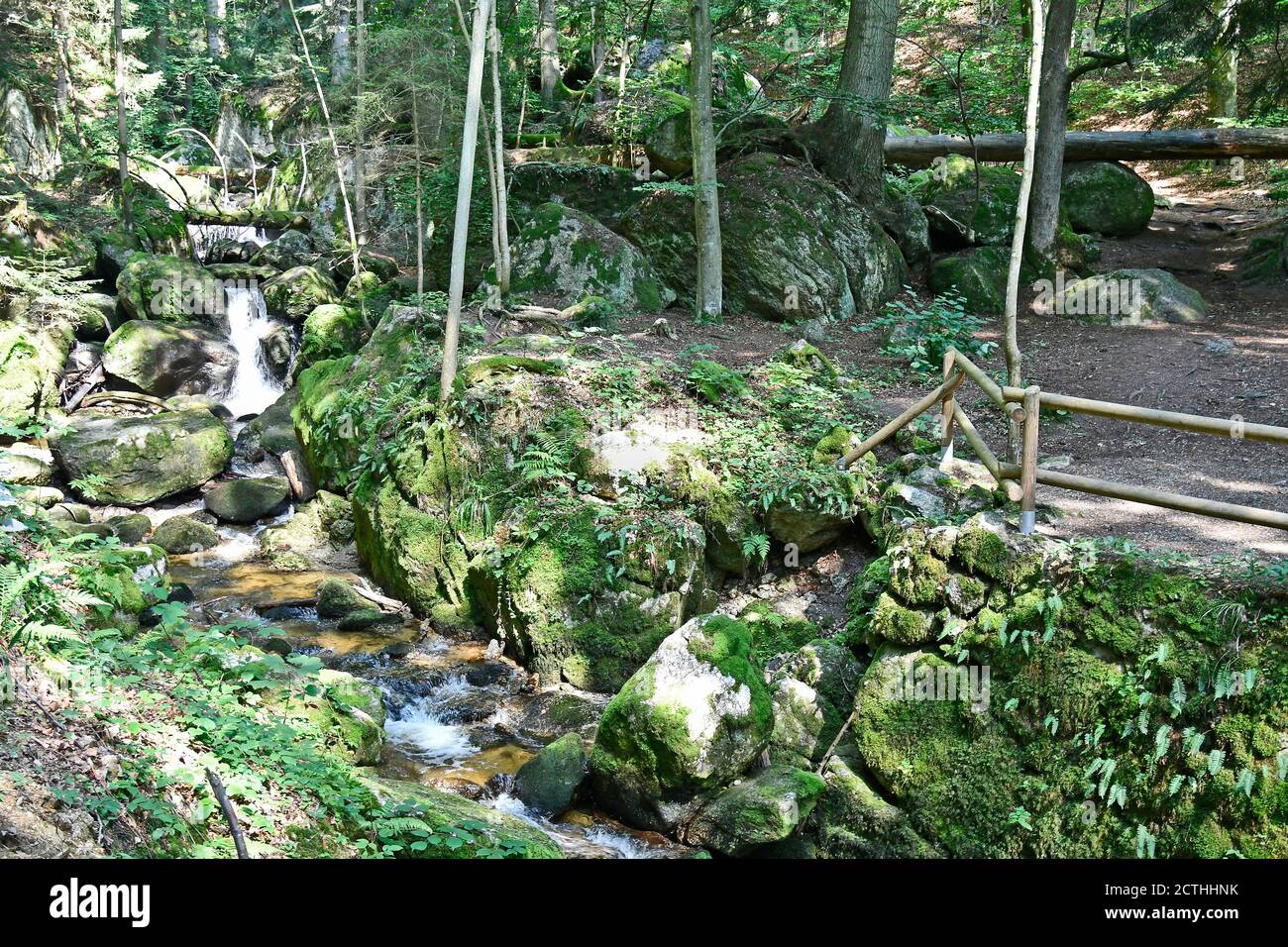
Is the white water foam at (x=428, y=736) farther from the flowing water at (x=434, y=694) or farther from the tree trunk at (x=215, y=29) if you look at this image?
the tree trunk at (x=215, y=29)

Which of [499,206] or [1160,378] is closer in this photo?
[1160,378]

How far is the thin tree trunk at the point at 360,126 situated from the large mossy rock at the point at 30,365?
20.7ft

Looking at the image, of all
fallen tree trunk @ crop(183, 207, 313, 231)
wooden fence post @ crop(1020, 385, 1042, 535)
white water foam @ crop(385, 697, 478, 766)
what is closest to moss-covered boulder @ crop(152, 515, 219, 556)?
white water foam @ crop(385, 697, 478, 766)

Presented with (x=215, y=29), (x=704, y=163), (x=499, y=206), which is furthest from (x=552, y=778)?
(x=215, y=29)

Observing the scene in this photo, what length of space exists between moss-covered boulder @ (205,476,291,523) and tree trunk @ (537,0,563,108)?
12878 mm

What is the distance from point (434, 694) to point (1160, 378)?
9.42m

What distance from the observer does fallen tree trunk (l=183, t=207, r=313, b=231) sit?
885 inches

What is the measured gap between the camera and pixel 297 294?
18641 millimetres

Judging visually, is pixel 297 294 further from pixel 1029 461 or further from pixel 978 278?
pixel 1029 461

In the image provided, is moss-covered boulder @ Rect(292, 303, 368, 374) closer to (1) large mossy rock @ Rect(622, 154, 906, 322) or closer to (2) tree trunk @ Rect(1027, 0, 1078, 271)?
(1) large mossy rock @ Rect(622, 154, 906, 322)

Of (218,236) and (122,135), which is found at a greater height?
(122,135)

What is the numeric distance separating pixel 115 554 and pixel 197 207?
56.9 ft

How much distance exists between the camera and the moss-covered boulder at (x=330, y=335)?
1694cm
